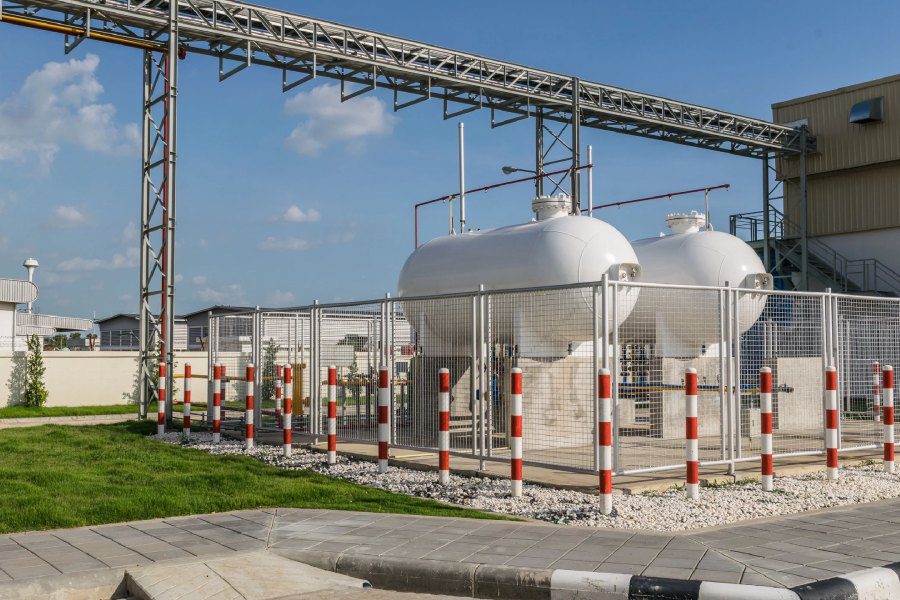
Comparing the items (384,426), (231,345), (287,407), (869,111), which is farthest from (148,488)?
(869,111)

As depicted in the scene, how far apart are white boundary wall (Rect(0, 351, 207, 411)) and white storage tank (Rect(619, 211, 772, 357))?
14.5 m

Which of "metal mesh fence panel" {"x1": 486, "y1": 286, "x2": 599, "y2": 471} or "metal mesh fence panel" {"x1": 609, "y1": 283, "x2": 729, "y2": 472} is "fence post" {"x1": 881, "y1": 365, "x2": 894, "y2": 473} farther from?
"metal mesh fence panel" {"x1": 486, "y1": 286, "x2": 599, "y2": 471}

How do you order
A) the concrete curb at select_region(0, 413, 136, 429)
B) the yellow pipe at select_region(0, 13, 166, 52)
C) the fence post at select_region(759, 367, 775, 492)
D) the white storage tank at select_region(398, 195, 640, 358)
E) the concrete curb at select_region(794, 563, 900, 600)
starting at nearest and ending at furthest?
the concrete curb at select_region(794, 563, 900, 600) < the fence post at select_region(759, 367, 775, 492) < the white storage tank at select_region(398, 195, 640, 358) < the yellow pipe at select_region(0, 13, 166, 52) < the concrete curb at select_region(0, 413, 136, 429)

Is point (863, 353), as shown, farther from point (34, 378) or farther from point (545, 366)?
point (34, 378)

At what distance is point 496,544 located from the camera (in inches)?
265

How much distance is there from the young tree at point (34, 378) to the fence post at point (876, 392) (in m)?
20.0

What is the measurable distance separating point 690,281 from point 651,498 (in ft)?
30.7

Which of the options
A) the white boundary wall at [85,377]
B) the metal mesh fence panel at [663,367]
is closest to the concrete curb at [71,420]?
the white boundary wall at [85,377]

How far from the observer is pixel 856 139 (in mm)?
29469

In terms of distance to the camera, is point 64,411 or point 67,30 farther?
point 64,411

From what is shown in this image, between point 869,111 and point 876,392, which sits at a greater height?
point 869,111

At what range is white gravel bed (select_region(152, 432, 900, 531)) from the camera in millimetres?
7863

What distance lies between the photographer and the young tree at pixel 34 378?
23266 mm

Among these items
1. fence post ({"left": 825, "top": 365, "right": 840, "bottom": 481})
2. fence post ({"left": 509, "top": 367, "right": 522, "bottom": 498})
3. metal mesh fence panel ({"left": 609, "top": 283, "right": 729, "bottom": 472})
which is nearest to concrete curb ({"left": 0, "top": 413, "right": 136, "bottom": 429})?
metal mesh fence panel ({"left": 609, "top": 283, "right": 729, "bottom": 472})
